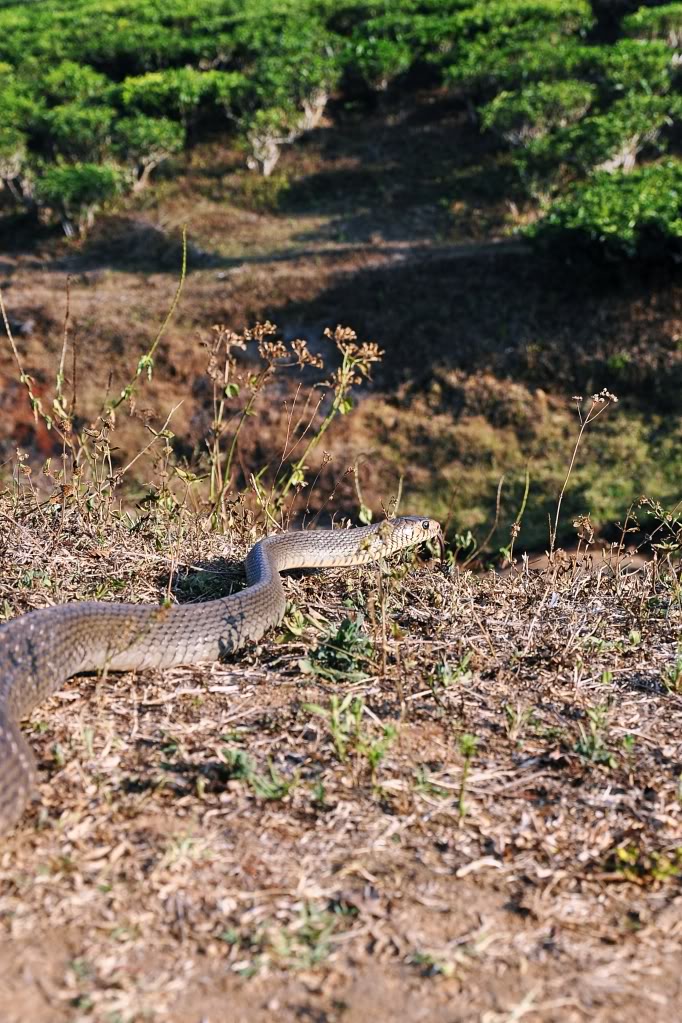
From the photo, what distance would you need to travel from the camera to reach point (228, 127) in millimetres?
24156

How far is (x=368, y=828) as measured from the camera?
369cm

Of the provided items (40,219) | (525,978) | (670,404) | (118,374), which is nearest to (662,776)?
(525,978)

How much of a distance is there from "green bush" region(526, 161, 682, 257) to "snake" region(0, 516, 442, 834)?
10.8m

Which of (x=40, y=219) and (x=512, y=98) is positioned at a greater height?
(x=512, y=98)

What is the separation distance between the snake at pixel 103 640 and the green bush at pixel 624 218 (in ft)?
35.6

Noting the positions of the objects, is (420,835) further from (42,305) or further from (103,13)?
(103,13)

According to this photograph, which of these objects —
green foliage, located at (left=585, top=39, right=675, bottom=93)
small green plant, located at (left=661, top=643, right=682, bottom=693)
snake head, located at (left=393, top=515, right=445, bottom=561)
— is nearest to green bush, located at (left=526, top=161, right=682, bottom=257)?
green foliage, located at (left=585, top=39, right=675, bottom=93)

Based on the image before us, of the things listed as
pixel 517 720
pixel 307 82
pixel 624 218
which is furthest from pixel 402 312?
pixel 517 720

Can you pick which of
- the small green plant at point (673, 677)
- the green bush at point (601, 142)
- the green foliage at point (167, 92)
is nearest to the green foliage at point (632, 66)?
the green bush at point (601, 142)

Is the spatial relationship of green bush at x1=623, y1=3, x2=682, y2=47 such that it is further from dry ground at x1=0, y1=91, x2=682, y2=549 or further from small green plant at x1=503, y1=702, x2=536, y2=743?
small green plant at x1=503, y1=702, x2=536, y2=743

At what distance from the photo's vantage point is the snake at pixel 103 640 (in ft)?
12.3

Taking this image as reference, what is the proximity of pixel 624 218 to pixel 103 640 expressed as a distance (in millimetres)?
12586

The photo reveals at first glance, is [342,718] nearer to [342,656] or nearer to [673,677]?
[342,656]

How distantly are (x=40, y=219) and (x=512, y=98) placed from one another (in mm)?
9476
